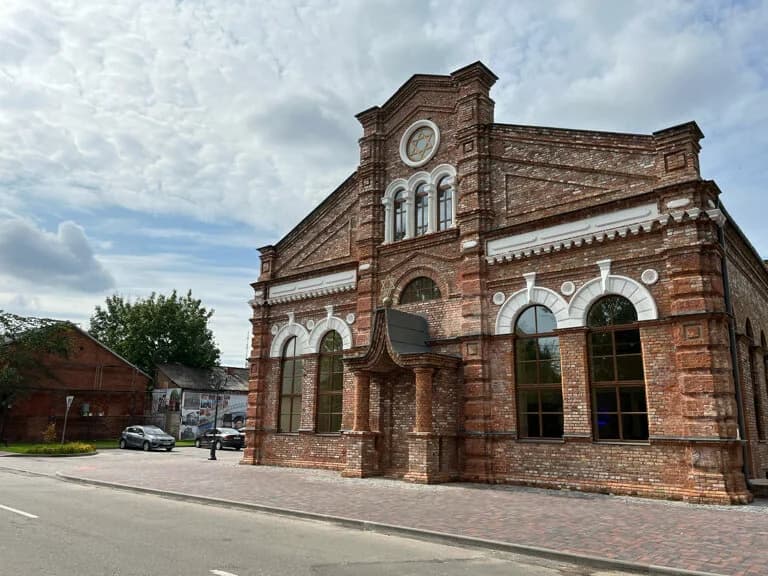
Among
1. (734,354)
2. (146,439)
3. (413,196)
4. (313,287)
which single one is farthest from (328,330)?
(146,439)

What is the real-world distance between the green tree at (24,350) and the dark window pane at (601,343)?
32458 mm

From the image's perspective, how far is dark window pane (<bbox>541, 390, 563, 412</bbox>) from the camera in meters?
14.9

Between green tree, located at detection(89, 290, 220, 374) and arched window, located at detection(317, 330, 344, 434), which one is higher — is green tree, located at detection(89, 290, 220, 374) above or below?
above

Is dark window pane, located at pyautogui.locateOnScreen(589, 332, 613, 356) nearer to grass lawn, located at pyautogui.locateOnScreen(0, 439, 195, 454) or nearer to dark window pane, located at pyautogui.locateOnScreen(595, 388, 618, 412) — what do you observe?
dark window pane, located at pyautogui.locateOnScreen(595, 388, 618, 412)

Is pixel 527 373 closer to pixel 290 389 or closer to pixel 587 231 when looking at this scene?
pixel 587 231

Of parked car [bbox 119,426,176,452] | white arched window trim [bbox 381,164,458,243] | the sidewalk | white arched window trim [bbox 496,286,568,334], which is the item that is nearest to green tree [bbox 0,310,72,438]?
parked car [bbox 119,426,176,452]

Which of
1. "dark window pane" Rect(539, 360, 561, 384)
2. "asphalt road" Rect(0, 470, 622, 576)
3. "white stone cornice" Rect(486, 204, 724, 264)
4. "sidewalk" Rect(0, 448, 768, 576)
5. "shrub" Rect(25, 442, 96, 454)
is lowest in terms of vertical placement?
"asphalt road" Rect(0, 470, 622, 576)

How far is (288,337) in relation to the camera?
72.4 ft

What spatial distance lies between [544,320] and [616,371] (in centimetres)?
229

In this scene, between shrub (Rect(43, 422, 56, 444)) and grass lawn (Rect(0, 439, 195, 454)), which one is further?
shrub (Rect(43, 422, 56, 444))

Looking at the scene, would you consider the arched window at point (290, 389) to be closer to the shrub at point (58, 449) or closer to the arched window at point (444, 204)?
the arched window at point (444, 204)

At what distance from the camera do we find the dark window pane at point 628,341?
13859 mm

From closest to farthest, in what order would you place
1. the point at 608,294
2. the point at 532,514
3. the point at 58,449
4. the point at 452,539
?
the point at 452,539, the point at 532,514, the point at 608,294, the point at 58,449

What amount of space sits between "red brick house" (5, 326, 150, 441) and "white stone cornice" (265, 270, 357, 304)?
866 inches
